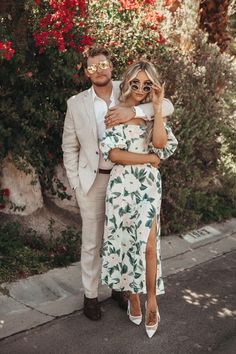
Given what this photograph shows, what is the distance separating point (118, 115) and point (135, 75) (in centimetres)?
32

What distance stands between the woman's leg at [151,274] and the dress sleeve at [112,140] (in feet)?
2.14

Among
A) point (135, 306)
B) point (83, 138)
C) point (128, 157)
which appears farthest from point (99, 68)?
point (135, 306)

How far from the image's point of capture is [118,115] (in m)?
4.18

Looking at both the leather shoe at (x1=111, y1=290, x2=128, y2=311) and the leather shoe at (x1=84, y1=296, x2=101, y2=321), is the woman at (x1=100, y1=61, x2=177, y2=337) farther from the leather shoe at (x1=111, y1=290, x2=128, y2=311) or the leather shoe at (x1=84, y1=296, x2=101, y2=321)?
the leather shoe at (x1=111, y1=290, x2=128, y2=311)

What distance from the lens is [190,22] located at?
8117 millimetres

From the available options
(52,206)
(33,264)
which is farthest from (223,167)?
(33,264)

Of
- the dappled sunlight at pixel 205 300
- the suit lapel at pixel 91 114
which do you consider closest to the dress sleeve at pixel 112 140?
the suit lapel at pixel 91 114

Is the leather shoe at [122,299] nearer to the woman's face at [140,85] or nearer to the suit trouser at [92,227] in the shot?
the suit trouser at [92,227]

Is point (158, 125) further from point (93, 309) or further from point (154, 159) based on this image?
point (93, 309)

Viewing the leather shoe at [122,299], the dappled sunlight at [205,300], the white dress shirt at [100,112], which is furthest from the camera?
the dappled sunlight at [205,300]

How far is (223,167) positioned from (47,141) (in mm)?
3195

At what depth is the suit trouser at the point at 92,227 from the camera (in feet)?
14.7

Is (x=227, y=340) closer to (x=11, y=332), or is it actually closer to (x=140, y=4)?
(x=11, y=332)

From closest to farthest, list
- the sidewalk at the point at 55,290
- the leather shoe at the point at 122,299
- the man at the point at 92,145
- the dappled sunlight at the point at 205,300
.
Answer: the man at the point at 92,145
the sidewalk at the point at 55,290
the leather shoe at the point at 122,299
the dappled sunlight at the point at 205,300
